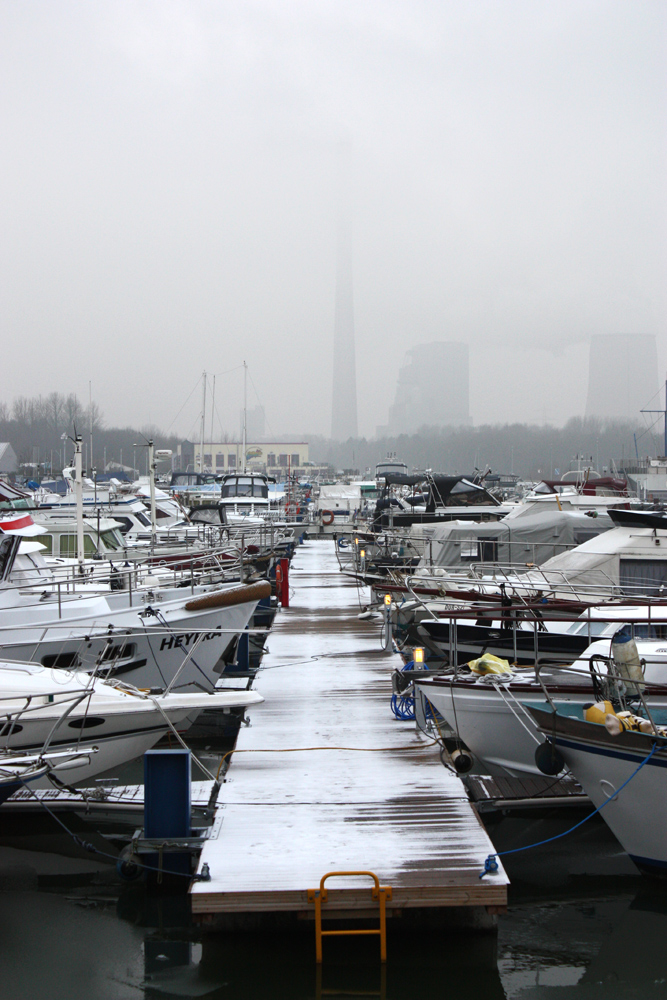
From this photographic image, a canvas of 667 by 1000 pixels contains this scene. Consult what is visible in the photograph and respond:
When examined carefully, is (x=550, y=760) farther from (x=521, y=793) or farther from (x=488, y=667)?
(x=488, y=667)

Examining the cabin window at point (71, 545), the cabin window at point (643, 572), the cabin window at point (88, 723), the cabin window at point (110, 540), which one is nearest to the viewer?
the cabin window at point (88, 723)

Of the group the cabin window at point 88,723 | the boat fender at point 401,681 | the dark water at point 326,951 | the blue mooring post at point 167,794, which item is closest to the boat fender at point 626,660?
the dark water at point 326,951

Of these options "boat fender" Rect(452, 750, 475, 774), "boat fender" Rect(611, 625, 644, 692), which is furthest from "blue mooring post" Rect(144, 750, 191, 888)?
"boat fender" Rect(611, 625, 644, 692)

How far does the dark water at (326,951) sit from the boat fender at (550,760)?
1.56m

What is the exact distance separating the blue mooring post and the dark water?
0.88m

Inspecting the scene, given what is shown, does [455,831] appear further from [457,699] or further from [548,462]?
[548,462]

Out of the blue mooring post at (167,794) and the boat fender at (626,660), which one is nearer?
the blue mooring post at (167,794)

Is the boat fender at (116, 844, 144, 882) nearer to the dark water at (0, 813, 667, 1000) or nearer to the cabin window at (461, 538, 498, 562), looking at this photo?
the dark water at (0, 813, 667, 1000)

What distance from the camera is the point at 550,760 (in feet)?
30.0

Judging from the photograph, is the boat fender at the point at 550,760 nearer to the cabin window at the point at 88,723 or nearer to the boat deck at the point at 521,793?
the boat deck at the point at 521,793

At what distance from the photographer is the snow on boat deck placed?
7.61 meters

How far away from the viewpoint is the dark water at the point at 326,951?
7.70 m

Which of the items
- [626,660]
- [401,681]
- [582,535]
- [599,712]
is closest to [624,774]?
[599,712]

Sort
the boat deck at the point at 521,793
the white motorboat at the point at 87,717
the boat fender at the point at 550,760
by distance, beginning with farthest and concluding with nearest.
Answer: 1. the boat deck at the point at 521,793
2. the white motorboat at the point at 87,717
3. the boat fender at the point at 550,760
